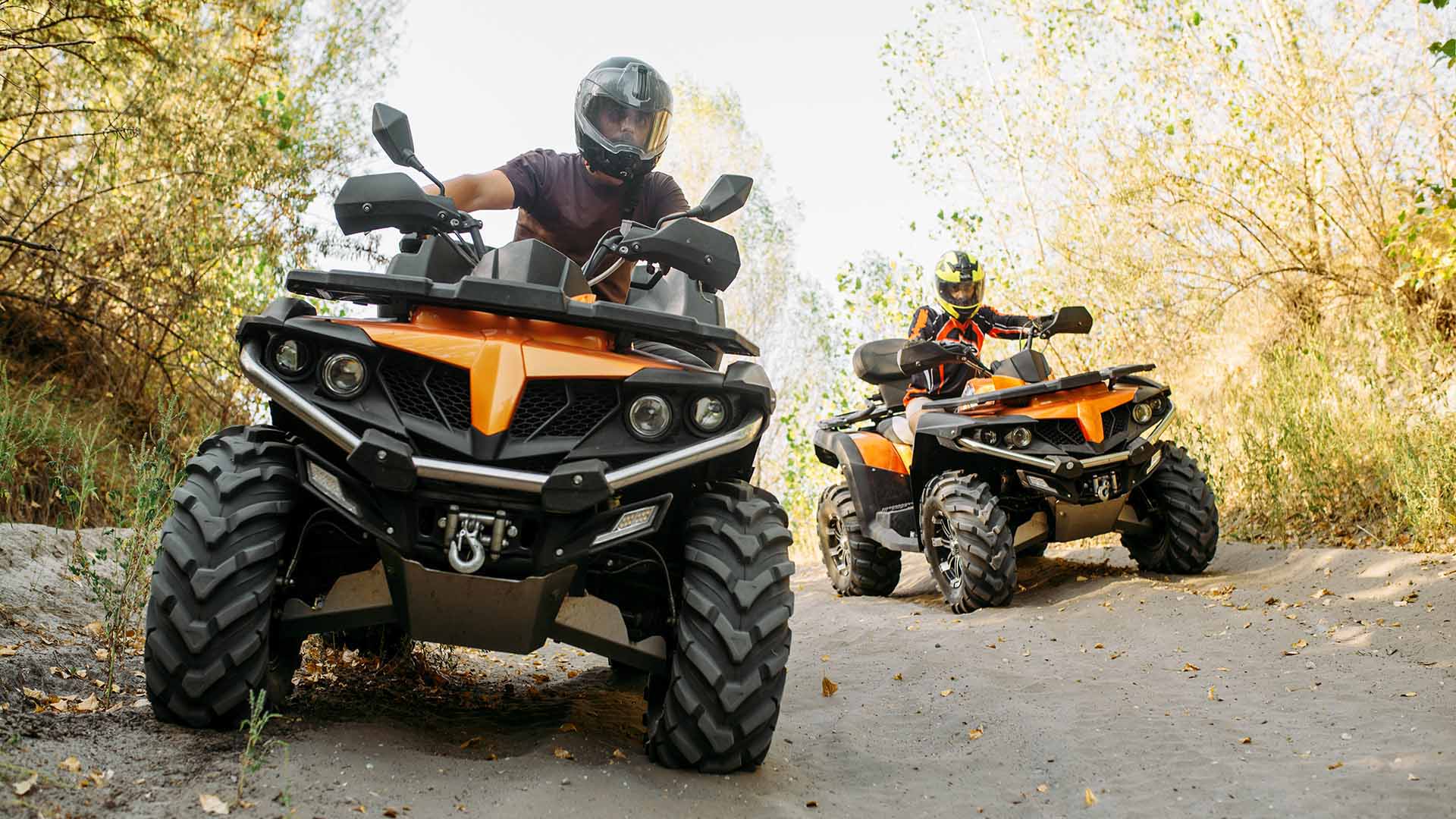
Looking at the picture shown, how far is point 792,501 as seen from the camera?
22.8 meters

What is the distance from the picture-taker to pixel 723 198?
369cm

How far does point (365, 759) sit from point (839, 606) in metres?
5.51

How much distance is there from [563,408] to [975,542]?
435cm

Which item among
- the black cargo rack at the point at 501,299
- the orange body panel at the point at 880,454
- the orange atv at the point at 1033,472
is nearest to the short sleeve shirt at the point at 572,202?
the black cargo rack at the point at 501,299

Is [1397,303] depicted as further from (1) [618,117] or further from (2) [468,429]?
(2) [468,429]

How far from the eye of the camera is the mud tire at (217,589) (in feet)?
10.2

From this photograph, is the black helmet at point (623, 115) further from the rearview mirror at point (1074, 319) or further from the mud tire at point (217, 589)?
the rearview mirror at point (1074, 319)

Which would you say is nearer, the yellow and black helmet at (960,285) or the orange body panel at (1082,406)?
the orange body panel at (1082,406)

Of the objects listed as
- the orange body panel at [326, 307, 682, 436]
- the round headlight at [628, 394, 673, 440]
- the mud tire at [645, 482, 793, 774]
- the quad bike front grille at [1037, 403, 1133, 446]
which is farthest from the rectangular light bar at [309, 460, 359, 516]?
the quad bike front grille at [1037, 403, 1133, 446]

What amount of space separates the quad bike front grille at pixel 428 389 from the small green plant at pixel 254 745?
2.82 feet

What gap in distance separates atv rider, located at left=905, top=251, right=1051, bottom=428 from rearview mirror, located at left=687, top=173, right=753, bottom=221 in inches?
214

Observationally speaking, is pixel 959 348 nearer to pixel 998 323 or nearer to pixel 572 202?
pixel 998 323

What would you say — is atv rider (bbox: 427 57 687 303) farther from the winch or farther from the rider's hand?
the rider's hand

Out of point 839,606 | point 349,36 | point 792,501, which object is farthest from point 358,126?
point 792,501
